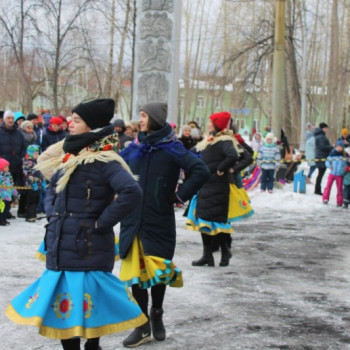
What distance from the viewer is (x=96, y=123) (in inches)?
166

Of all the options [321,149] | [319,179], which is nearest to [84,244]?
[319,179]

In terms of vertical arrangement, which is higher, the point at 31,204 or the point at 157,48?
the point at 157,48

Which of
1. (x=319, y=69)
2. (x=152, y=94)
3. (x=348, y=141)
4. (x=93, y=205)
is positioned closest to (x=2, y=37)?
(x=152, y=94)

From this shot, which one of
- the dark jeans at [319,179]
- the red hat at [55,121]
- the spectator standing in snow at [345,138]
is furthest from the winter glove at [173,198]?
the dark jeans at [319,179]

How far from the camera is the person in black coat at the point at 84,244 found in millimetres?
3988

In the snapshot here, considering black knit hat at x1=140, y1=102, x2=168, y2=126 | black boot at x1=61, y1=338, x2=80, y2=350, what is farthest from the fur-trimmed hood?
black knit hat at x1=140, y1=102, x2=168, y2=126

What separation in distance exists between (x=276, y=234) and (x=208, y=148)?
345 cm

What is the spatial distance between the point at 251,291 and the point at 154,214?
6.92 ft

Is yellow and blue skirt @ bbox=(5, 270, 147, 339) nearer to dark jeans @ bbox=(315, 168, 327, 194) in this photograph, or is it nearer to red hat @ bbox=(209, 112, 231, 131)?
red hat @ bbox=(209, 112, 231, 131)

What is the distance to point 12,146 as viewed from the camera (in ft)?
38.3

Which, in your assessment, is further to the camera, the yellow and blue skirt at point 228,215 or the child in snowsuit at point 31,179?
the child in snowsuit at point 31,179

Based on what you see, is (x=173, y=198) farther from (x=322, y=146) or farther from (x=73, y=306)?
(x=322, y=146)

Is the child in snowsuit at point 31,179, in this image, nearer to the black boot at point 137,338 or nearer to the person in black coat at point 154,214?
the person in black coat at point 154,214

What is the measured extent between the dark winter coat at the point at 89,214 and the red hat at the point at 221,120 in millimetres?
4111
